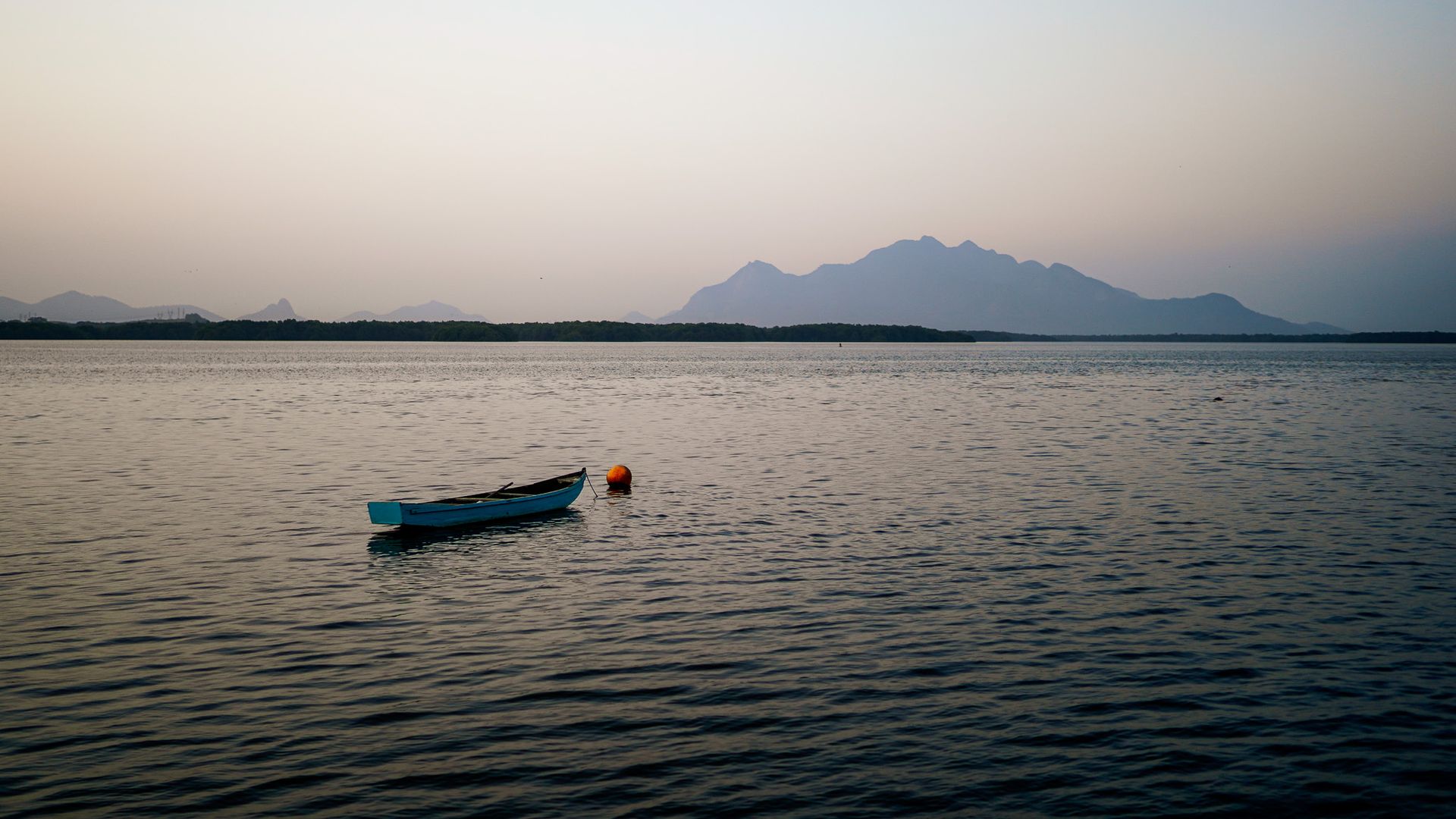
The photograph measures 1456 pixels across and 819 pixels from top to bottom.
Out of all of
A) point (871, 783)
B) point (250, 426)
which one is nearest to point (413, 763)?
point (871, 783)

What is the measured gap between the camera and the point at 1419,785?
496 inches

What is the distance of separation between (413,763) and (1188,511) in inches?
1044

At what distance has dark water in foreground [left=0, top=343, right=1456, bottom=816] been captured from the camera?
1272 cm

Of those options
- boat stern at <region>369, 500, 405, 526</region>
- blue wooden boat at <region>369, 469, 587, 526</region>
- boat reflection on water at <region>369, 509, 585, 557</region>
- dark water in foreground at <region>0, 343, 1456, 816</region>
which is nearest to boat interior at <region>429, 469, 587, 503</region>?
blue wooden boat at <region>369, 469, 587, 526</region>

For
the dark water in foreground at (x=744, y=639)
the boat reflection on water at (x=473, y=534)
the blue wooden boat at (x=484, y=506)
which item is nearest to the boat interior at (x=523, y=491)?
the blue wooden boat at (x=484, y=506)

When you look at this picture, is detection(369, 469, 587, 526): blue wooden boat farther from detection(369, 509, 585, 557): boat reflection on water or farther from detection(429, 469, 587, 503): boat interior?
detection(369, 509, 585, 557): boat reflection on water

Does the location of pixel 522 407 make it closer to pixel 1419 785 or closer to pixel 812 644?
pixel 812 644

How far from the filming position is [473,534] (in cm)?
3019

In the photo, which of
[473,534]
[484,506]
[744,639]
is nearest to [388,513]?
[473,534]

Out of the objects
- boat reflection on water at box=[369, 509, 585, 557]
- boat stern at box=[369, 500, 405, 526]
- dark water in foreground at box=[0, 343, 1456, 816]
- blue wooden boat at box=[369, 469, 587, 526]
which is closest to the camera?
dark water in foreground at box=[0, 343, 1456, 816]

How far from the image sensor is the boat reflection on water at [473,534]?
2781cm

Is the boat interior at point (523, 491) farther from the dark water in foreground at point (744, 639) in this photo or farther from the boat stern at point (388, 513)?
the boat stern at point (388, 513)

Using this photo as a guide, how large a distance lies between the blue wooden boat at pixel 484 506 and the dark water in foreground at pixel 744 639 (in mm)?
780

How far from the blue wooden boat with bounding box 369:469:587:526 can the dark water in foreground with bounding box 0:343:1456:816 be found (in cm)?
78
